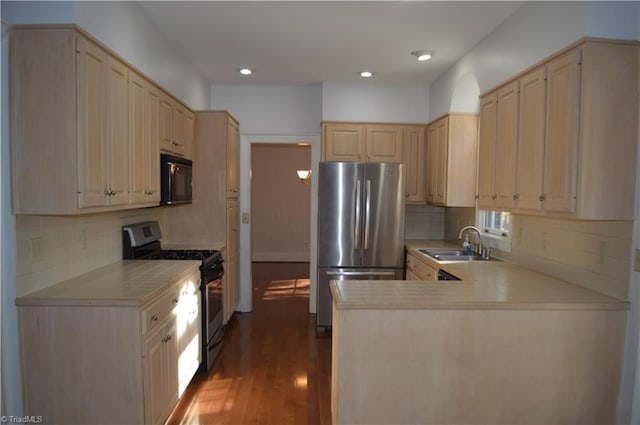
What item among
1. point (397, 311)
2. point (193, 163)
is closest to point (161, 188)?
point (193, 163)

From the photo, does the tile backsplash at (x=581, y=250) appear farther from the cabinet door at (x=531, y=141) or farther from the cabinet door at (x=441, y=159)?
the cabinet door at (x=441, y=159)

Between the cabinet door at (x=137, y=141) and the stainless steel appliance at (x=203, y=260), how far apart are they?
0.57 metres

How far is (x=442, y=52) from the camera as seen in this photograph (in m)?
3.65

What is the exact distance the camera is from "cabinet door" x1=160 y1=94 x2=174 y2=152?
3.12m

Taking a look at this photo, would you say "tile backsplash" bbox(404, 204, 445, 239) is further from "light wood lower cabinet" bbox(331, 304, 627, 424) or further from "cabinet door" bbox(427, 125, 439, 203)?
"light wood lower cabinet" bbox(331, 304, 627, 424)

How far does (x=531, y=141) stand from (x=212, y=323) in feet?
8.95

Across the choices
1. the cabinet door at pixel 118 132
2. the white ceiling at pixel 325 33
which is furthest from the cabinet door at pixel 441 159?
the cabinet door at pixel 118 132

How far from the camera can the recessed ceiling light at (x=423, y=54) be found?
3.62 m

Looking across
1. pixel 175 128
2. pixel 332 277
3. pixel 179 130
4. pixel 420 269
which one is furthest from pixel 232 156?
pixel 420 269

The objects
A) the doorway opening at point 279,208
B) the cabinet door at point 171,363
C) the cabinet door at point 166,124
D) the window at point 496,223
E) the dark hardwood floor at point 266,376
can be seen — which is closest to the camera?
the cabinet door at point 171,363

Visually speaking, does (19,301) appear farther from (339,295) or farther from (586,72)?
(586,72)

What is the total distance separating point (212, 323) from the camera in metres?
3.43

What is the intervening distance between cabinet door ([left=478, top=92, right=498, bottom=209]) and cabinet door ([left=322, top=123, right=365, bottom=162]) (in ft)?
5.36

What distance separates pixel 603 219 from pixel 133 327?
2434mm
